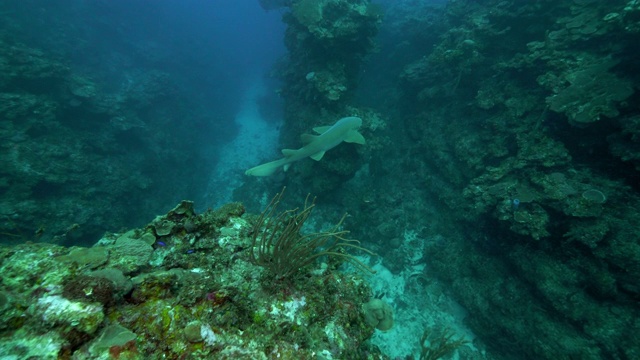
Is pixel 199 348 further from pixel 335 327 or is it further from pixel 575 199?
pixel 575 199

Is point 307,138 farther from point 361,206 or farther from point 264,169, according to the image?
point 361,206

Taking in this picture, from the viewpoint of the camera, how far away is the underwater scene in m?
2.13

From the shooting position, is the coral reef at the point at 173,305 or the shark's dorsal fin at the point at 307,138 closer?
the coral reef at the point at 173,305

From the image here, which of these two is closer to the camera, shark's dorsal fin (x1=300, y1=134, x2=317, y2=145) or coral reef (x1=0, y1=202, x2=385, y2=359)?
coral reef (x1=0, y1=202, x2=385, y2=359)

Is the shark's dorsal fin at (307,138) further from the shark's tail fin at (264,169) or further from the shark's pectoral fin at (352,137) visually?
the shark's pectoral fin at (352,137)

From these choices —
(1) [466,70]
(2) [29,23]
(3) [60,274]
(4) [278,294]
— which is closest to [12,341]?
(3) [60,274]

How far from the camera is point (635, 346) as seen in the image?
15.5 ft

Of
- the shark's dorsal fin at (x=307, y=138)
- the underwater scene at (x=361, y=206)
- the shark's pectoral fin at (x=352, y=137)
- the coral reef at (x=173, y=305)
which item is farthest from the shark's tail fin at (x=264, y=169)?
the coral reef at (x=173, y=305)

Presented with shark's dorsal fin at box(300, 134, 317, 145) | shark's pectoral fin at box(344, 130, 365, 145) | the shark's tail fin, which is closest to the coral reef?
the shark's tail fin

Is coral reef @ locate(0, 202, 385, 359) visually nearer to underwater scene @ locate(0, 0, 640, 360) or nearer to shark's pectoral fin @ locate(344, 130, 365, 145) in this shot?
underwater scene @ locate(0, 0, 640, 360)

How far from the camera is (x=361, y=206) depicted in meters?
9.54

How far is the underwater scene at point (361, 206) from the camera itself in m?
2.13

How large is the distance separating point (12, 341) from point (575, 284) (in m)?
8.02

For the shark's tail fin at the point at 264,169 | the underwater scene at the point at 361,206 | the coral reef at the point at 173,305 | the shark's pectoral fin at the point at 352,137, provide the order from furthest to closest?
the shark's pectoral fin at the point at 352,137, the shark's tail fin at the point at 264,169, the underwater scene at the point at 361,206, the coral reef at the point at 173,305
